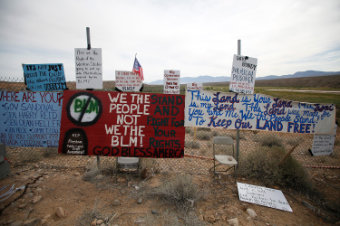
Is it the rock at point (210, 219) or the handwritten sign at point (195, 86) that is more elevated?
the handwritten sign at point (195, 86)

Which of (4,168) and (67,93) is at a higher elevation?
(67,93)

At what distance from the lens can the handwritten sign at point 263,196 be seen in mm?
Result: 3142

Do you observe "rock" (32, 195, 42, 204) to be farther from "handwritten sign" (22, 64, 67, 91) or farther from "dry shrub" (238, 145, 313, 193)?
"dry shrub" (238, 145, 313, 193)

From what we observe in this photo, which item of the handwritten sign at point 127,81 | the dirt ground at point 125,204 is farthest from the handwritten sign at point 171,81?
the dirt ground at point 125,204

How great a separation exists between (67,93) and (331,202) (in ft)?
19.6

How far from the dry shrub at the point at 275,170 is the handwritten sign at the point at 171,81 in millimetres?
3320

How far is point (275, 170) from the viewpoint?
12.6ft

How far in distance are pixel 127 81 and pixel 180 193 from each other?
3074 mm

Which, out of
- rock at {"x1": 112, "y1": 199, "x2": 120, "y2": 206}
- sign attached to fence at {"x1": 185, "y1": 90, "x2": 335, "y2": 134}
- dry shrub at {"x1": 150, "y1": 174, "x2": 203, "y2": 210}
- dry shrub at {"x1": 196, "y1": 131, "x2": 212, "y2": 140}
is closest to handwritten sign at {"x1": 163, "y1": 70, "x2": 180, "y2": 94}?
sign attached to fence at {"x1": 185, "y1": 90, "x2": 335, "y2": 134}

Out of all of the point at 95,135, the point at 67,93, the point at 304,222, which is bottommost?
the point at 304,222

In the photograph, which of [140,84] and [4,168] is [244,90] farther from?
[4,168]

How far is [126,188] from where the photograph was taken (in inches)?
137

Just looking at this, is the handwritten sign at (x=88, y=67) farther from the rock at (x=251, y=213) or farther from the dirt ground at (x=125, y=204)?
the rock at (x=251, y=213)

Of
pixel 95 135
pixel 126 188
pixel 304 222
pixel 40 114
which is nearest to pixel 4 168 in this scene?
pixel 40 114
